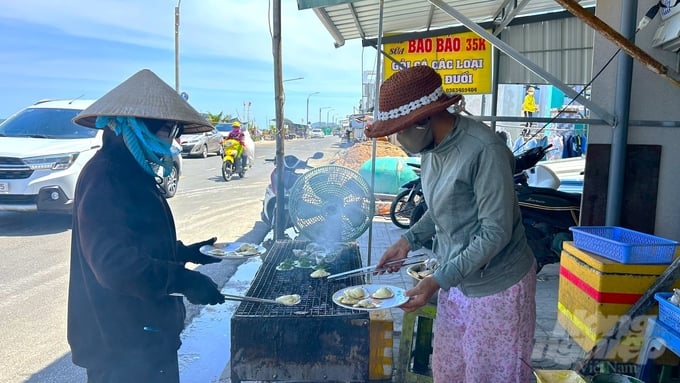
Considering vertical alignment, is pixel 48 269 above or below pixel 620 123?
below

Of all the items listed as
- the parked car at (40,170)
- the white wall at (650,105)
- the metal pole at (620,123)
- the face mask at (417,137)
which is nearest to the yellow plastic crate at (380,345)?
the face mask at (417,137)

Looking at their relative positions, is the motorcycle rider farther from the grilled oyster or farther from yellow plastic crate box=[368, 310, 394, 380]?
the grilled oyster

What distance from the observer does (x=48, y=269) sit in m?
5.41

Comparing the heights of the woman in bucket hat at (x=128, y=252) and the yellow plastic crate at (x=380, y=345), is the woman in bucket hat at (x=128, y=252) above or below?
above

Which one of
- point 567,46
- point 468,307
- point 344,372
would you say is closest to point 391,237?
point 567,46

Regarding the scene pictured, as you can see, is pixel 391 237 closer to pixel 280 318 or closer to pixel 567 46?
pixel 567 46

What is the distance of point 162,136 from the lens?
2117 millimetres

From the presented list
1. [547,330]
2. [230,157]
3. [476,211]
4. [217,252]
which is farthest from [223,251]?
[230,157]

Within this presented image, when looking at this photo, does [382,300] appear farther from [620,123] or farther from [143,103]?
[620,123]

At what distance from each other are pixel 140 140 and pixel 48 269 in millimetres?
4455

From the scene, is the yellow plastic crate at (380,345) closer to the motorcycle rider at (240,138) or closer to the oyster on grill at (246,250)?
the oyster on grill at (246,250)

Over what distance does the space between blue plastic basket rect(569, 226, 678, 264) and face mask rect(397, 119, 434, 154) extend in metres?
2.07

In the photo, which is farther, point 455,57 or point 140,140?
point 455,57

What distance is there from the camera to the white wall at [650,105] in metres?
3.80
